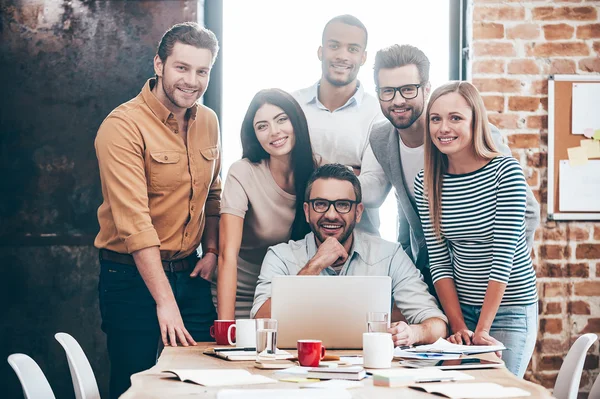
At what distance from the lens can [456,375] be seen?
1.75m

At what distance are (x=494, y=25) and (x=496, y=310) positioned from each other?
1642mm

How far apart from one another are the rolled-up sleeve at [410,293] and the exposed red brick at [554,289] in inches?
40.1

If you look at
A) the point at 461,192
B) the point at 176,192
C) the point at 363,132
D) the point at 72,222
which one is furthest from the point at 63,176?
the point at 461,192

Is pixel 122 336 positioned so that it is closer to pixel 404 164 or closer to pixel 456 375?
pixel 404 164

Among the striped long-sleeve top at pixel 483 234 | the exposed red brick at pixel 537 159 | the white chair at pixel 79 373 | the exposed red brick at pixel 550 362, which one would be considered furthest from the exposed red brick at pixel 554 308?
the white chair at pixel 79 373

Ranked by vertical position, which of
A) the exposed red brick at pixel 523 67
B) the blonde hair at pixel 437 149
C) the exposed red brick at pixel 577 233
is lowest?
the exposed red brick at pixel 577 233

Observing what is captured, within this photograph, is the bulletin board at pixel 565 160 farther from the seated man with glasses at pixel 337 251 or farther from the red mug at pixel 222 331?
the red mug at pixel 222 331

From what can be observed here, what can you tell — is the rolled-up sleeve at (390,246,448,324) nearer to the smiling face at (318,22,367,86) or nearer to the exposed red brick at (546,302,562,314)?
the smiling face at (318,22,367,86)

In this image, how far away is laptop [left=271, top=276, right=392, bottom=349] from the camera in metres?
2.19

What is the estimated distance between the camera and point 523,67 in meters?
3.53

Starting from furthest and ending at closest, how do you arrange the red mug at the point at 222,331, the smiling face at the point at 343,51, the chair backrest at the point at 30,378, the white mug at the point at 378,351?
the smiling face at the point at 343,51 → the red mug at the point at 222,331 → the white mug at the point at 378,351 → the chair backrest at the point at 30,378

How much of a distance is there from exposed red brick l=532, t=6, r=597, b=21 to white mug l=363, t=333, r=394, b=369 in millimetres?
2279

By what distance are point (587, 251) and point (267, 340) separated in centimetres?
215

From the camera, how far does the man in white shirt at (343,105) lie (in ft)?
10.6
